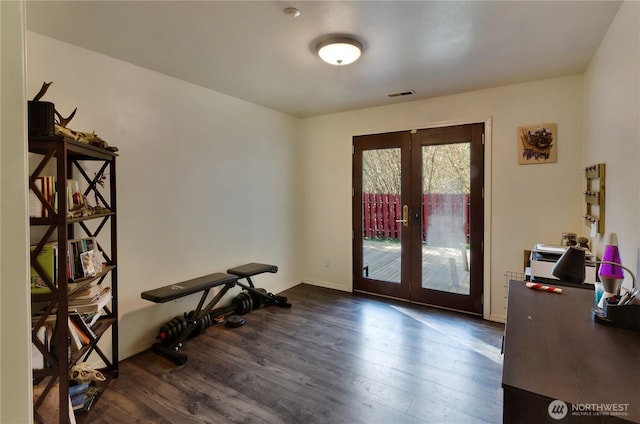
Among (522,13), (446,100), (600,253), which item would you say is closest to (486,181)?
(446,100)

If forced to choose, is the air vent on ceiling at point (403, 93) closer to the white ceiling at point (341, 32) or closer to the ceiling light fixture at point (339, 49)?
the white ceiling at point (341, 32)

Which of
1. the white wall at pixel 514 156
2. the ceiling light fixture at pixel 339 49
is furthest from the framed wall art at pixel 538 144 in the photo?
the ceiling light fixture at pixel 339 49

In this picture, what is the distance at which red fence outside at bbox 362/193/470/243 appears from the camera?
3.53 meters

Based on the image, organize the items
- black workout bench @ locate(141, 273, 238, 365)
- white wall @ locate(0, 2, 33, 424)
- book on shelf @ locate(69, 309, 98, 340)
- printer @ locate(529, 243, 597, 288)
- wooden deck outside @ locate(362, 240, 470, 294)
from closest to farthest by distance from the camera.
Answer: white wall @ locate(0, 2, 33, 424)
book on shelf @ locate(69, 309, 98, 340)
printer @ locate(529, 243, 597, 288)
black workout bench @ locate(141, 273, 238, 365)
wooden deck outside @ locate(362, 240, 470, 294)

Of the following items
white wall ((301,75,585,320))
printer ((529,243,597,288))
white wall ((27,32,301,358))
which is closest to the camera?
printer ((529,243,597,288))

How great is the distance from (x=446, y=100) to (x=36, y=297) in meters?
3.94

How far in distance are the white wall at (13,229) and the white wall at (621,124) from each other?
236 centimetres

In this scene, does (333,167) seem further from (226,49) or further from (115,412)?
(115,412)

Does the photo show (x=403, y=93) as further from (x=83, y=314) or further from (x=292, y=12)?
(x=83, y=314)

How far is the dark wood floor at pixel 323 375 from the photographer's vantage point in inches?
75.8

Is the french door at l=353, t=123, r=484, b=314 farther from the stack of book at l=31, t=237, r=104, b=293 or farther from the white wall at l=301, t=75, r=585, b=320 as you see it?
the stack of book at l=31, t=237, r=104, b=293

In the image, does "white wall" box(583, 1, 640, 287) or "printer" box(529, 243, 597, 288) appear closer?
"white wall" box(583, 1, 640, 287)

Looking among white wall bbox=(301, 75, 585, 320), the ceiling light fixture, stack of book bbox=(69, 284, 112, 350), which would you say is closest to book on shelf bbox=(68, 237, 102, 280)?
stack of book bbox=(69, 284, 112, 350)

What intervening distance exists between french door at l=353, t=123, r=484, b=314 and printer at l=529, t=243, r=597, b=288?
924 mm
